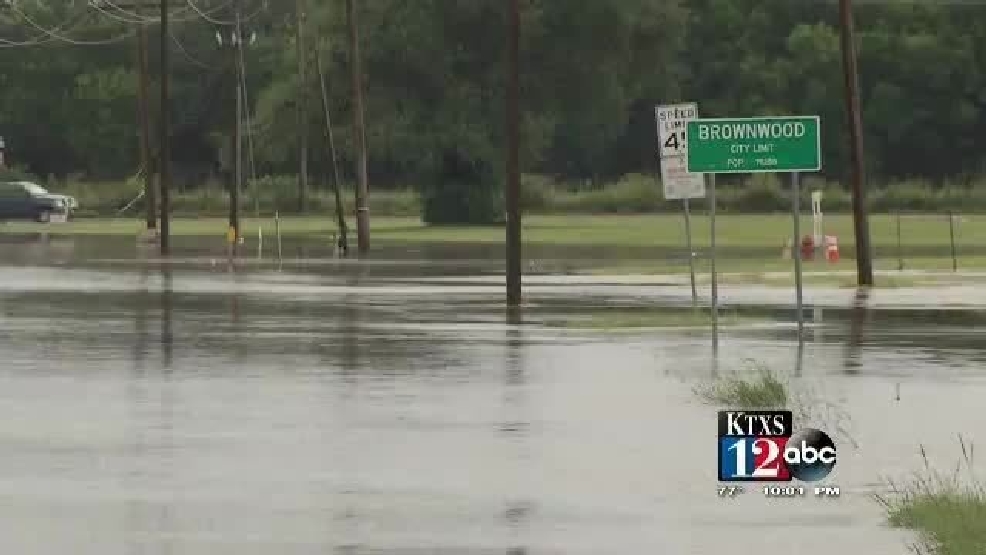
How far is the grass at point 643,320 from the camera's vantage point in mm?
36375

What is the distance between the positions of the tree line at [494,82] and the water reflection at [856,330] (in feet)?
183

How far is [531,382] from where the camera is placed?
26.5m

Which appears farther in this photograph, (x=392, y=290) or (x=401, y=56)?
(x=401, y=56)

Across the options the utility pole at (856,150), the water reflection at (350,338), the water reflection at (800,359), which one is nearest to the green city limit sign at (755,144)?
the water reflection at (800,359)

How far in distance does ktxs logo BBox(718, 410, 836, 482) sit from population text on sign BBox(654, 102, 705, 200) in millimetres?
18586

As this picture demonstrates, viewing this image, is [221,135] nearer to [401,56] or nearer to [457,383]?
[401,56]

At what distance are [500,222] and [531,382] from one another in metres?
81.9

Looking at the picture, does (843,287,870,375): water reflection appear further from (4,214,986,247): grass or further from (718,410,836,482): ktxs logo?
(4,214,986,247): grass

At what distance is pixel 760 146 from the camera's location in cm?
3034

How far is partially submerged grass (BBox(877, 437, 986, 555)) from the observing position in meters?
13.9

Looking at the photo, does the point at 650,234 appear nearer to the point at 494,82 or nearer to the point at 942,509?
the point at 494,82

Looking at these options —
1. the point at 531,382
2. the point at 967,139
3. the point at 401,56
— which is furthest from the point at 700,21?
the point at 531,382

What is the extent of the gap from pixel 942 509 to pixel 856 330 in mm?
20311
